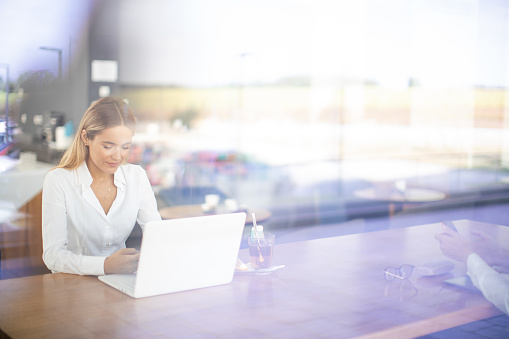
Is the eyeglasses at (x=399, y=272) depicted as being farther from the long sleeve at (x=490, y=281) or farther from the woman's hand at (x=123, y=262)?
the woman's hand at (x=123, y=262)

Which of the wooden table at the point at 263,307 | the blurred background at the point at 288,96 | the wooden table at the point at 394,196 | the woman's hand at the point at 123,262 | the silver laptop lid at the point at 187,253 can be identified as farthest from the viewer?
the wooden table at the point at 394,196

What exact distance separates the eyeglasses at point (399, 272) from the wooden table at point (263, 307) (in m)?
0.02

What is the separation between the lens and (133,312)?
1.14 metres

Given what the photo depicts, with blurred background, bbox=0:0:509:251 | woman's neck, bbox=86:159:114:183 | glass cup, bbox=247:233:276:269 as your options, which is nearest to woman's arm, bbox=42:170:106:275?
woman's neck, bbox=86:159:114:183

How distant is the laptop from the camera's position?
1.21 meters

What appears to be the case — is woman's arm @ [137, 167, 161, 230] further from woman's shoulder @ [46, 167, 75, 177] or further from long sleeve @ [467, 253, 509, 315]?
long sleeve @ [467, 253, 509, 315]

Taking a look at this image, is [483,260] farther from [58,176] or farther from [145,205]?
[58,176]

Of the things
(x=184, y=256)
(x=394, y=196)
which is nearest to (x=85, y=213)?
(x=184, y=256)

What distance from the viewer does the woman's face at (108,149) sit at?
68.8 inches

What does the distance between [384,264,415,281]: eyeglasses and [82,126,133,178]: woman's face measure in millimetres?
905

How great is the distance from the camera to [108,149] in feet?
5.73

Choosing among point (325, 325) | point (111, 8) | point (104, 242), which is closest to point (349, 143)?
point (111, 8)

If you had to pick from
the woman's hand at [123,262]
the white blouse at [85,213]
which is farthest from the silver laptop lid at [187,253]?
the white blouse at [85,213]

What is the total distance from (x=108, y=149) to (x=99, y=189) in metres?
0.14
